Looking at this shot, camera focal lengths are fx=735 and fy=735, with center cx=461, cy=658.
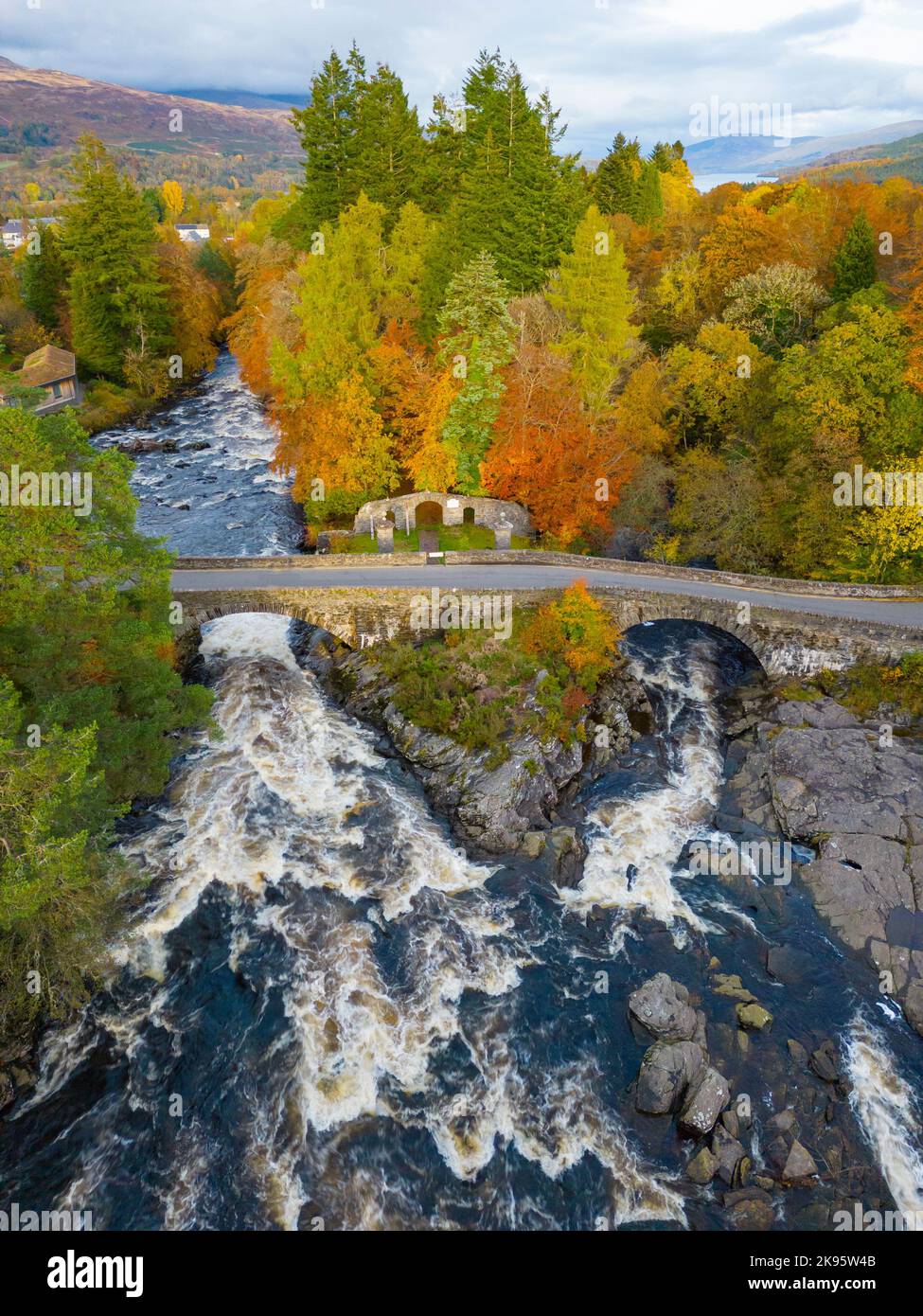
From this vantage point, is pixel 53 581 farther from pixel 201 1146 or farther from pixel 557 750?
pixel 557 750

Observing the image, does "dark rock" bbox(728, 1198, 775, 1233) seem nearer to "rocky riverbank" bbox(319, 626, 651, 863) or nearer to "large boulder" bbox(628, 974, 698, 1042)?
"large boulder" bbox(628, 974, 698, 1042)

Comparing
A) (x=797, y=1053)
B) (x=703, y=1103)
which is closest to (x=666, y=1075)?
(x=703, y=1103)

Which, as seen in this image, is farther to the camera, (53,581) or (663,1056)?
(53,581)

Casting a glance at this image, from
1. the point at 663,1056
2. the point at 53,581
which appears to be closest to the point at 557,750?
the point at 663,1056

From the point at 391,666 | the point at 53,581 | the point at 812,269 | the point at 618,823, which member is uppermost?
the point at 812,269

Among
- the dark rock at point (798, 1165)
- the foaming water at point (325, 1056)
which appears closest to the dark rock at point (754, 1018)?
the dark rock at point (798, 1165)

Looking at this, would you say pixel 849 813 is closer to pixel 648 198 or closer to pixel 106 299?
pixel 648 198

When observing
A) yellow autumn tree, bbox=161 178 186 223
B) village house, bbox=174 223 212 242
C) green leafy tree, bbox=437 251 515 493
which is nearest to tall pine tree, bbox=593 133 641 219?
green leafy tree, bbox=437 251 515 493
